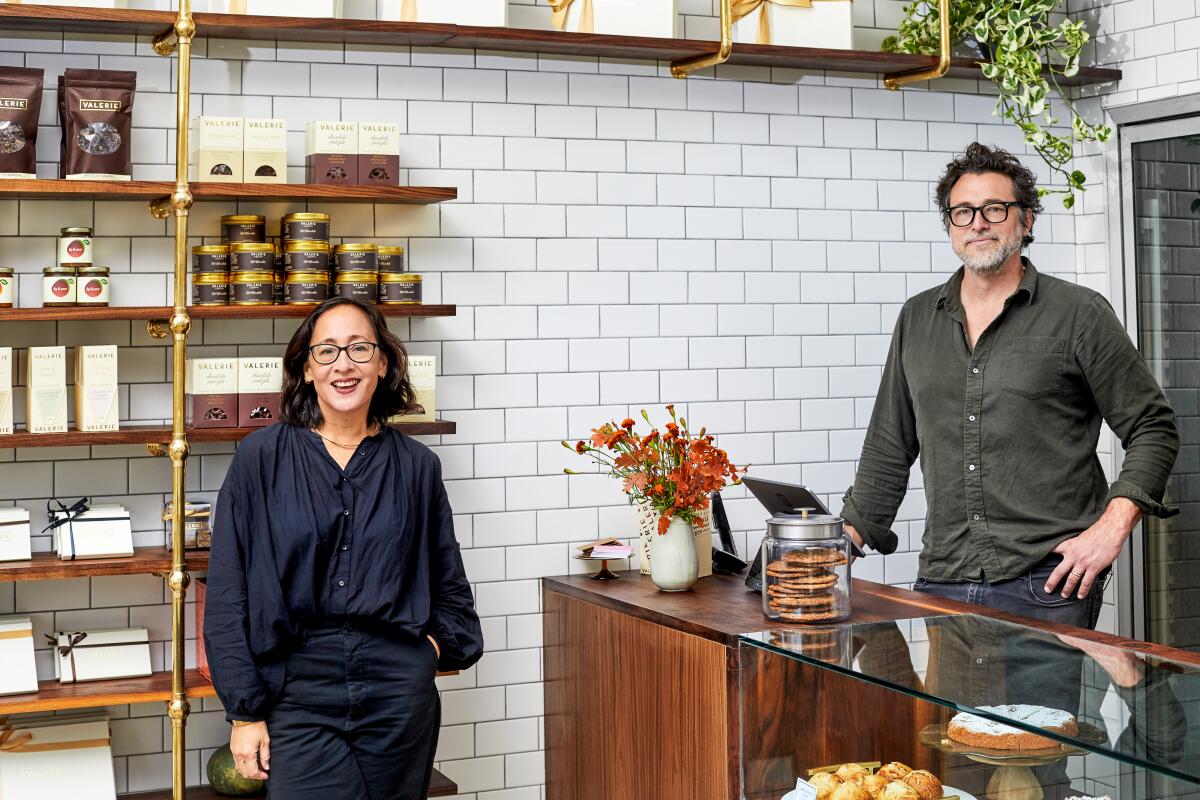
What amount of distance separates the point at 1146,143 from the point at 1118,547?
77.9 inches

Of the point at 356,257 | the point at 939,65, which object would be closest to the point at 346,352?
the point at 356,257

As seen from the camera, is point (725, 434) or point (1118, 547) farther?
point (725, 434)

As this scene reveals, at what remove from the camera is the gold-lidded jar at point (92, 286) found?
134 inches

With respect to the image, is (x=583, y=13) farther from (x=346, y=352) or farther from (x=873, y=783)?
(x=873, y=783)

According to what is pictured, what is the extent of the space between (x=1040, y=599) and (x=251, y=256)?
7.11ft

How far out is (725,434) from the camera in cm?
430

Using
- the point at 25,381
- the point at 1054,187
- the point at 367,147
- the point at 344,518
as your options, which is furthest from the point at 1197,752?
the point at 1054,187

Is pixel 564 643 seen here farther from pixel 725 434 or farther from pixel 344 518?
pixel 344 518

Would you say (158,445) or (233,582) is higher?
(158,445)

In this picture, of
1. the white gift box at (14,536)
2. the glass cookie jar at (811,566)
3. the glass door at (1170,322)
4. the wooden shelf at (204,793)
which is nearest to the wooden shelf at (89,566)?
the white gift box at (14,536)

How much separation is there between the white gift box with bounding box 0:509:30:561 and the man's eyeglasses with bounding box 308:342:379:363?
0.98 metres

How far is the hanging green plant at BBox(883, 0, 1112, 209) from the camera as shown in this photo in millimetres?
4301

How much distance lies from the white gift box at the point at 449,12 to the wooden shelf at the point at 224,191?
478 millimetres

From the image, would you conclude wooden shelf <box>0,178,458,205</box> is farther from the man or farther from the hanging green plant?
the hanging green plant
